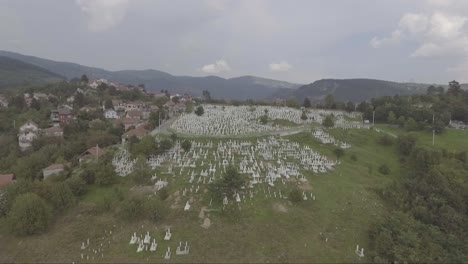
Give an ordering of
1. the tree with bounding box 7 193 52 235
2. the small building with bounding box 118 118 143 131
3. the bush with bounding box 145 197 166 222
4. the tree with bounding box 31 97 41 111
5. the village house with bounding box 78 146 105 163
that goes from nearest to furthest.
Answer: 1. the tree with bounding box 7 193 52 235
2. the bush with bounding box 145 197 166 222
3. the village house with bounding box 78 146 105 163
4. the small building with bounding box 118 118 143 131
5. the tree with bounding box 31 97 41 111

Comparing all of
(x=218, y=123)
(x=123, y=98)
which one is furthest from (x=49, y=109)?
(x=218, y=123)

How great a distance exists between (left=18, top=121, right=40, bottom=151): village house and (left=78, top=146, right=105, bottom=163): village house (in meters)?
19.5

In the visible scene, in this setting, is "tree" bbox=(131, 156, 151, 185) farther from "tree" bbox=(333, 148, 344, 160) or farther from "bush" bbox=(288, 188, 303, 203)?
"tree" bbox=(333, 148, 344, 160)

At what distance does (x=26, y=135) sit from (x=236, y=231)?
5185 cm

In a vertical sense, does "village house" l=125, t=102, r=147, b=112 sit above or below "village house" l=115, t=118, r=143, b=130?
above

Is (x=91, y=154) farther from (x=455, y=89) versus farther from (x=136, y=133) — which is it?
(x=455, y=89)

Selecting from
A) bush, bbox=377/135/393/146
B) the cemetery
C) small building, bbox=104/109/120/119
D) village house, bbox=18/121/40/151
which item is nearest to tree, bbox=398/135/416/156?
the cemetery

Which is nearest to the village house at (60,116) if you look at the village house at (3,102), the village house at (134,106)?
the village house at (134,106)

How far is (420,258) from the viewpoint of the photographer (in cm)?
2380

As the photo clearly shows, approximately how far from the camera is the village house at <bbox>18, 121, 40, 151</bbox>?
195 ft

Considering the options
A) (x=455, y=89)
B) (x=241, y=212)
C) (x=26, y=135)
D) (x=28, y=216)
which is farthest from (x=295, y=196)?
(x=455, y=89)

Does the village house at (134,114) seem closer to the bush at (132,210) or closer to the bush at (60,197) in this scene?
the bush at (60,197)

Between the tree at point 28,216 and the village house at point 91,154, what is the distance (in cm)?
1525

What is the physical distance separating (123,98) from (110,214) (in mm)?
79996
